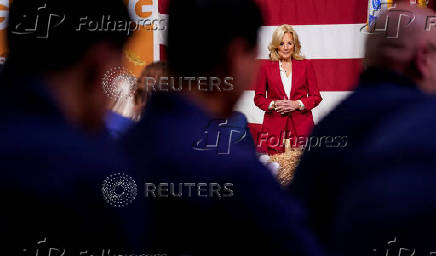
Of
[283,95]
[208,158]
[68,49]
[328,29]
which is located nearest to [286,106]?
[283,95]

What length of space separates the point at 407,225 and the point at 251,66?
1.04ft

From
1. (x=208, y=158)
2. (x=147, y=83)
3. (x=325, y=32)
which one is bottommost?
(x=208, y=158)

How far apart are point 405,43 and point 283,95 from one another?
37cm

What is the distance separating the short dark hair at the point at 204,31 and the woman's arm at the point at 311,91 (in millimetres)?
414

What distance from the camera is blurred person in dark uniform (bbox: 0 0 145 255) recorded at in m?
0.54

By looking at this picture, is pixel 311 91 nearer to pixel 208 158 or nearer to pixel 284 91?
pixel 284 91

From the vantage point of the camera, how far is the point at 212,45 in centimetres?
69

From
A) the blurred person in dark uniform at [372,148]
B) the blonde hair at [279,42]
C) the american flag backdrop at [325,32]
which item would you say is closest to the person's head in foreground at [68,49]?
the american flag backdrop at [325,32]

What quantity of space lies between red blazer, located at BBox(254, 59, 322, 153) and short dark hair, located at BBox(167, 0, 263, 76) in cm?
32

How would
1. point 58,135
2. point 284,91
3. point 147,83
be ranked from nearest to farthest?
point 58,135 < point 147,83 < point 284,91

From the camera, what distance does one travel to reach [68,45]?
0.63 meters

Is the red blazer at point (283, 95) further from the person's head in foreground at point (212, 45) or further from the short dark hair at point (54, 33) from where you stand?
the short dark hair at point (54, 33)

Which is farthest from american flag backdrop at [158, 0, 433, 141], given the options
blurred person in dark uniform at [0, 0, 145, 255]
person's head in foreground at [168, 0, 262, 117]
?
blurred person in dark uniform at [0, 0, 145, 255]

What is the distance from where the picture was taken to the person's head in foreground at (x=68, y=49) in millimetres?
602
